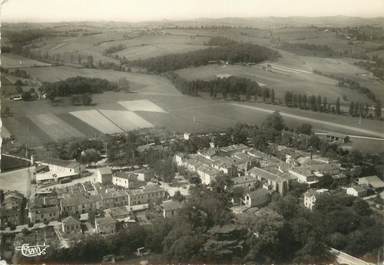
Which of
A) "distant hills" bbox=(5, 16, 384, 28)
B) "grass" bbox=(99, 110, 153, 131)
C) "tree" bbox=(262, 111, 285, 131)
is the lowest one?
"tree" bbox=(262, 111, 285, 131)

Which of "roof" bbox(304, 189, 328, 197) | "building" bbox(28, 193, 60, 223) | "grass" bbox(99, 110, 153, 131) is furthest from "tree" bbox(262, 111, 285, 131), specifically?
"building" bbox(28, 193, 60, 223)

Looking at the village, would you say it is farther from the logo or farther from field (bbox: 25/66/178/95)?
field (bbox: 25/66/178/95)

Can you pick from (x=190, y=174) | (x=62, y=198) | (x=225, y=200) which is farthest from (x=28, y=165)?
(x=225, y=200)

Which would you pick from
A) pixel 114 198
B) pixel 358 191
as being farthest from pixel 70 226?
pixel 358 191

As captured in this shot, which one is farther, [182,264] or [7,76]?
[7,76]

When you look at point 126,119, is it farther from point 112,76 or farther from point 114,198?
point 114,198

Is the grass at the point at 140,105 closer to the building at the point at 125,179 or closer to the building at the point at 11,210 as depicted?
the building at the point at 125,179

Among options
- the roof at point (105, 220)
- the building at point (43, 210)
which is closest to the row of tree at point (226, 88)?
the roof at point (105, 220)

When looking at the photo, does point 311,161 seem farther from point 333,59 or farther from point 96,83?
point 96,83
